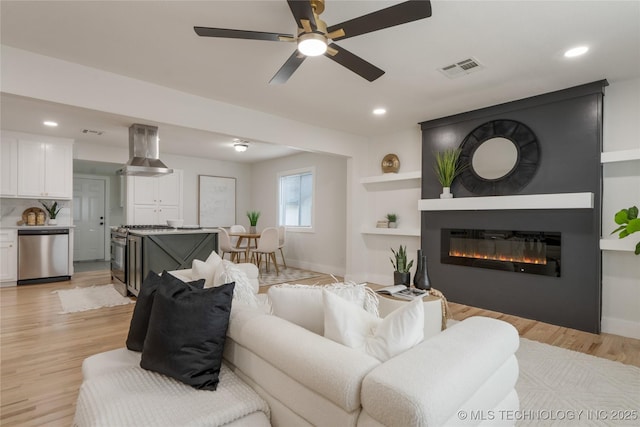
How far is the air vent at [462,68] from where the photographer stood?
2812 millimetres

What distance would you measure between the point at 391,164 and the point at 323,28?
3.31 metres

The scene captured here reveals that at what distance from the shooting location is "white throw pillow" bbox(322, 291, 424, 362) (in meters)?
1.15

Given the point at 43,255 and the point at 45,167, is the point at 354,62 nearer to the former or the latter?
the point at 45,167

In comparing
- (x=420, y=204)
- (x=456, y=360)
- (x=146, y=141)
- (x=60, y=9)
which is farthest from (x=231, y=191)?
(x=456, y=360)

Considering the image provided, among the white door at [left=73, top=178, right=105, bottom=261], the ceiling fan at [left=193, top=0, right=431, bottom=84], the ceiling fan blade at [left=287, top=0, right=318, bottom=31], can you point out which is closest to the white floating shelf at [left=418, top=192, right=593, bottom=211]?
the ceiling fan at [left=193, top=0, right=431, bottom=84]

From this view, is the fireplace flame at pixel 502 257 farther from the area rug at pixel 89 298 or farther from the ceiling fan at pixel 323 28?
the area rug at pixel 89 298

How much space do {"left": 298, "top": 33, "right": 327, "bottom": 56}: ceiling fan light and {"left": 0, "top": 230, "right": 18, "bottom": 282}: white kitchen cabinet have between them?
5701 millimetres

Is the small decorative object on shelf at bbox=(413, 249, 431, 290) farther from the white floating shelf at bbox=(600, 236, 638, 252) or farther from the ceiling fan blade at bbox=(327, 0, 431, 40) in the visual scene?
the white floating shelf at bbox=(600, 236, 638, 252)

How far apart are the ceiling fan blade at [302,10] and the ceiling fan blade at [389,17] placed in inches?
5.7

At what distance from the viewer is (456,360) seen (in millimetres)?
1055

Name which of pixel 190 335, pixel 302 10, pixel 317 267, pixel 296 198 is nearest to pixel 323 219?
pixel 317 267

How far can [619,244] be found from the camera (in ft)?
9.92

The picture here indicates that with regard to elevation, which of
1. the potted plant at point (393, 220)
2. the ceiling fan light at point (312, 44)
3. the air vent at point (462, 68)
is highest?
the air vent at point (462, 68)

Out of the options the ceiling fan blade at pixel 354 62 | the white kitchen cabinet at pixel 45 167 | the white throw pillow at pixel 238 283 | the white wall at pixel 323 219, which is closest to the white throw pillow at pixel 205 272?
the white throw pillow at pixel 238 283
